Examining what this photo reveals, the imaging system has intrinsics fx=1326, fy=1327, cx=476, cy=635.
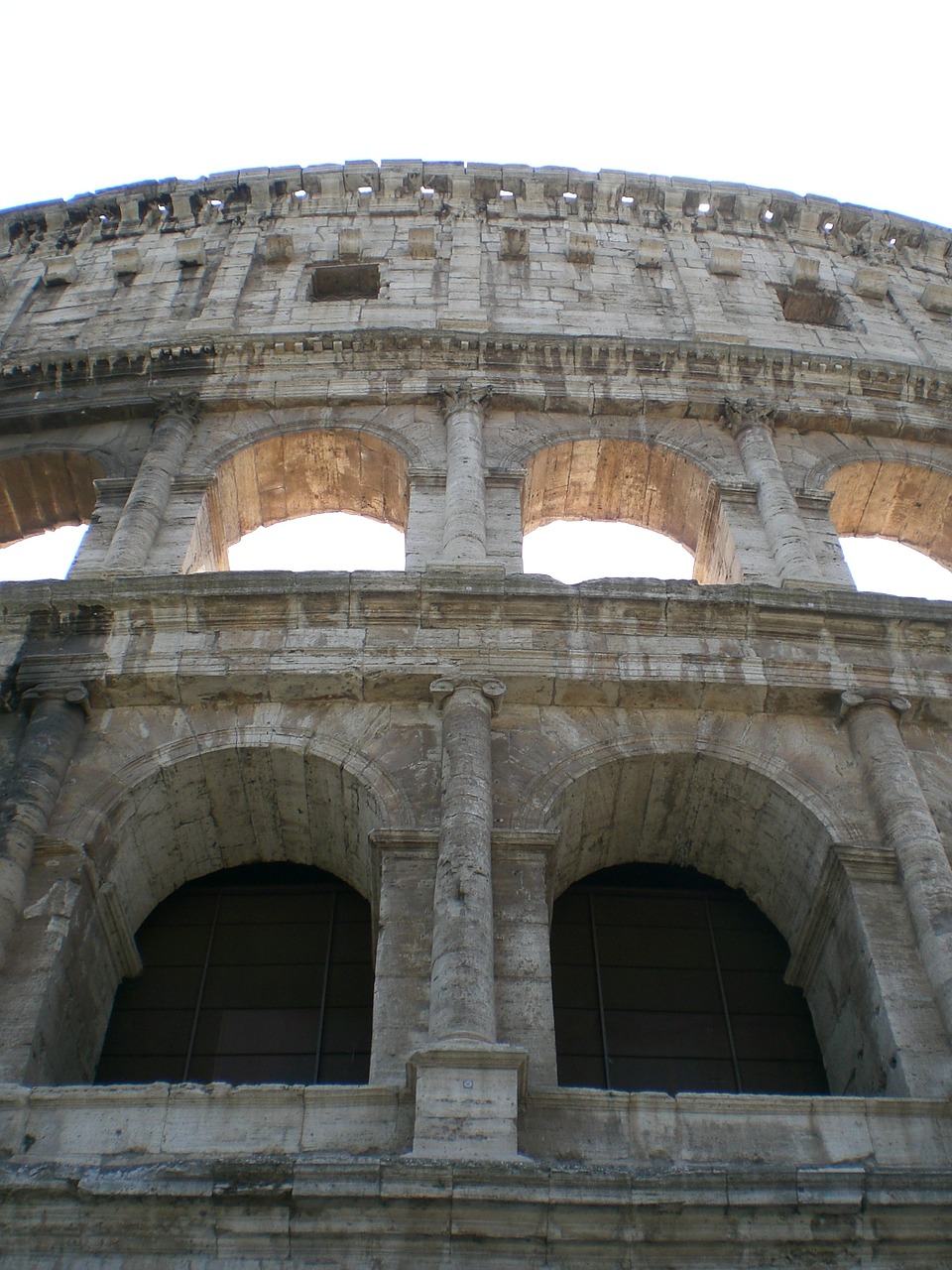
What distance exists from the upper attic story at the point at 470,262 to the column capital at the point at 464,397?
1.46m

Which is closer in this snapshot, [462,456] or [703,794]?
[703,794]

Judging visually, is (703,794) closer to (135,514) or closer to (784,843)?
(784,843)

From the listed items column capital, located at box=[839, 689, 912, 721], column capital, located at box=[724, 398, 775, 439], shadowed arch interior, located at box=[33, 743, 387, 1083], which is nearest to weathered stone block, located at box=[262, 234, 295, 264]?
column capital, located at box=[724, 398, 775, 439]

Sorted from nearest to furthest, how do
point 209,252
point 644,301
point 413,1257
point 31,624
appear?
point 413,1257, point 31,624, point 644,301, point 209,252

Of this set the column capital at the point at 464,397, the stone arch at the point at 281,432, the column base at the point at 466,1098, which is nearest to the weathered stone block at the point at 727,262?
the column capital at the point at 464,397

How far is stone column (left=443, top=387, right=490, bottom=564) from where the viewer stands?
12.8 m

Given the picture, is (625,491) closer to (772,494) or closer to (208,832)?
Result: (772,494)

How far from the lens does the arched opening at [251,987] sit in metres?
9.71

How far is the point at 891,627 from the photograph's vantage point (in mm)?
11461

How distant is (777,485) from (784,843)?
15.8 ft

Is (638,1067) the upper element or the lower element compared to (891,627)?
lower

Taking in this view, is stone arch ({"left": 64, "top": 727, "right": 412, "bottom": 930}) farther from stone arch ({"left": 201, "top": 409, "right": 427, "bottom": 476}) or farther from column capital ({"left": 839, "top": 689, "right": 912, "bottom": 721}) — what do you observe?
stone arch ({"left": 201, "top": 409, "right": 427, "bottom": 476})

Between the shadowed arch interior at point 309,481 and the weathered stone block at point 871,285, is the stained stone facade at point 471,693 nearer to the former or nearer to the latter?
the shadowed arch interior at point 309,481

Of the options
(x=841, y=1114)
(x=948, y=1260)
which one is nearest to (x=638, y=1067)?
(x=841, y=1114)
